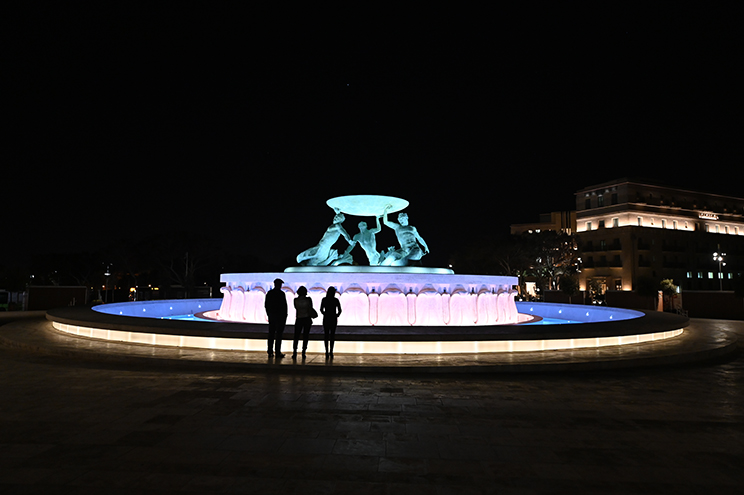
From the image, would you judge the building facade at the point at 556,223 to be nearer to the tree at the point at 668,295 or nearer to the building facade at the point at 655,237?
the building facade at the point at 655,237

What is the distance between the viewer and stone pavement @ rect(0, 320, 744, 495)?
12.4 feet

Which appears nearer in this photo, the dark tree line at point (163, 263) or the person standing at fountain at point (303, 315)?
the person standing at fountain at point (303, 315)

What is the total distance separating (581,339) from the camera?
10.5m

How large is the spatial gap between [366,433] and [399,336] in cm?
472

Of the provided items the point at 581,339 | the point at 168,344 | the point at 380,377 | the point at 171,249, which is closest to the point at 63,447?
the point at 380,377

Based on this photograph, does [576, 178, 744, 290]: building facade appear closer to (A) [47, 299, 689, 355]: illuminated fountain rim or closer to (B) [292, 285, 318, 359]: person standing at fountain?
(A) [47, 299, 689, 355]: illuminated fountain rim

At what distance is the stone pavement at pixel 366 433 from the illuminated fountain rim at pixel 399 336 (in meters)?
1.62

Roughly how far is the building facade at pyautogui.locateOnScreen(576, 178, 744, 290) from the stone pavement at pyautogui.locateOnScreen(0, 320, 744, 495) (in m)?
50.7

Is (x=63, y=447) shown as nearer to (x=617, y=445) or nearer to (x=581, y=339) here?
(x=617, y=445)

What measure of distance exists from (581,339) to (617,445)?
6220 mm

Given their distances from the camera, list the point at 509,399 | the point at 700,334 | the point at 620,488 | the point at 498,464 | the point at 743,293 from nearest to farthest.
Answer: the point at 620,488 → the point at 498,464 → the point at 509,399 → the point at 700,334 → the point at 743,293

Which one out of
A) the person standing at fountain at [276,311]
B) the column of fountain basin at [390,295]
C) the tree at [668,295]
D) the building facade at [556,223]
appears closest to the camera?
the person standing at fountain at [276,311]

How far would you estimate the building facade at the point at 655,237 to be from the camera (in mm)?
53000

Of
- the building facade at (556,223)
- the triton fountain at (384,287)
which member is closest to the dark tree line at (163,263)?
the triton fountain at (384,287)
